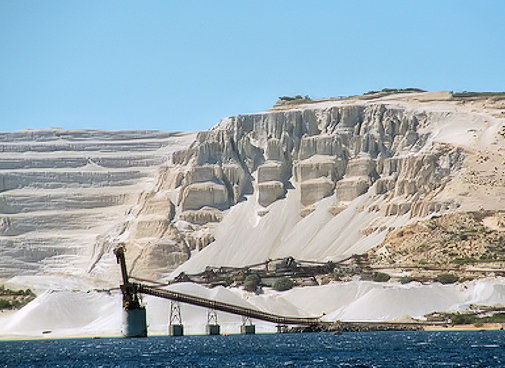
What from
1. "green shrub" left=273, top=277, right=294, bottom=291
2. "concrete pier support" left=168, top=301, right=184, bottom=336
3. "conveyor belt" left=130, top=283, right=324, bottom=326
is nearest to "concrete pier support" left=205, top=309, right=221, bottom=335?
"conveyor belt" left=130, top=283, right=324, bottom=326

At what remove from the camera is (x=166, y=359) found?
325 feet

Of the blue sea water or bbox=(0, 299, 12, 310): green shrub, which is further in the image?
bbox=(0, 299, 12, 310): green shrub

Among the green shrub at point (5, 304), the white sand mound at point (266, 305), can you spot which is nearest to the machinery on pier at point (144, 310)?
the white sand mound at point (266, 305)

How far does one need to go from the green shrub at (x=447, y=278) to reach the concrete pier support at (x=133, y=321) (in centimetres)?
4242

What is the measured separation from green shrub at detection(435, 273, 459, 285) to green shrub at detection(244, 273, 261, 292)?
923 inches

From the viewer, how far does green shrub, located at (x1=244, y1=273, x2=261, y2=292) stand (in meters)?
165

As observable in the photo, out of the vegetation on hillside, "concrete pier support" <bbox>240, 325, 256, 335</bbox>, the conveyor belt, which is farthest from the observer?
the vegetation on hillside

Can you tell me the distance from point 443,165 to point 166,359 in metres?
107

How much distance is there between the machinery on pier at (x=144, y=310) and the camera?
5113 inches

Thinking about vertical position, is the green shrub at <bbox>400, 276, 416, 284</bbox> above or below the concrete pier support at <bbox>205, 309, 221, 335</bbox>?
above

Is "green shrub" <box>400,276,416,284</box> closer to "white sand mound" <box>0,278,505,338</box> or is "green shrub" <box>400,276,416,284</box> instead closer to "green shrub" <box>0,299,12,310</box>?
"white sand mound" <box>0,278,505,338</box>

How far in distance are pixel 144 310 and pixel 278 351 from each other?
27.5 metres

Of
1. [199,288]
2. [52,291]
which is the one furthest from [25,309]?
[199,288]

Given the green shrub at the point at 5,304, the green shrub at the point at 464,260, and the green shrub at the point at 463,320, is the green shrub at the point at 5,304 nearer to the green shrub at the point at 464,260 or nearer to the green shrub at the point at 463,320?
the green shrub at the point at 464,260
